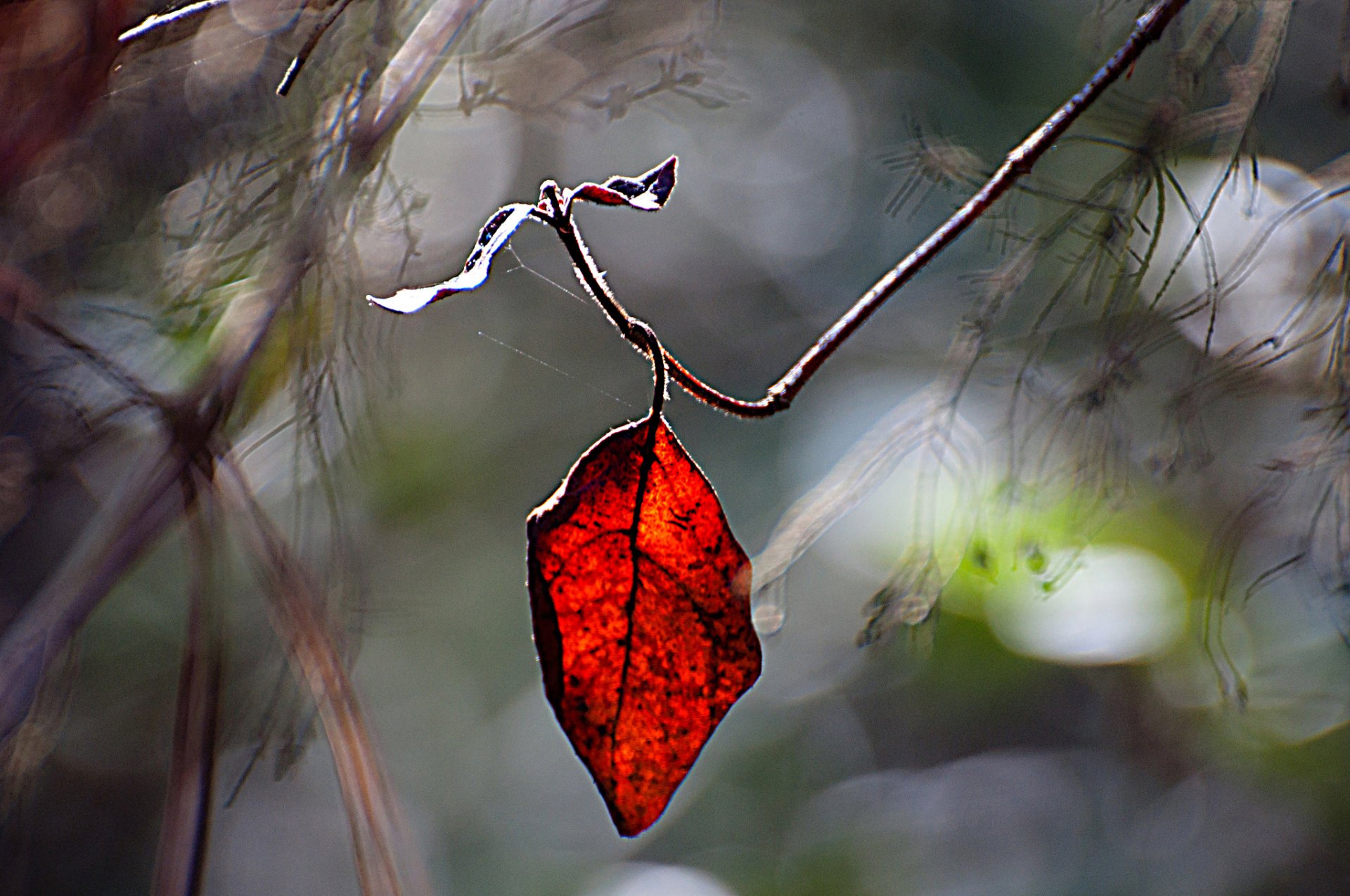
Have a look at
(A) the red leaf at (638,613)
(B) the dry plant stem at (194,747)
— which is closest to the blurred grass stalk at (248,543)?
(B) the dry plant stem at (194,747)

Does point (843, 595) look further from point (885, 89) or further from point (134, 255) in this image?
point (134, 255)

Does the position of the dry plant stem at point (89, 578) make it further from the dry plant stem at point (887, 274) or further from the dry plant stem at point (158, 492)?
the dry plant stem at point (887, 274)

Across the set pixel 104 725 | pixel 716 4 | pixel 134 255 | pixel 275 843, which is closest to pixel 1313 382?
pixel 716 4

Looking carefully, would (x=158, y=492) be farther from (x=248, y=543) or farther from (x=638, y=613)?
(x=638, y=613)

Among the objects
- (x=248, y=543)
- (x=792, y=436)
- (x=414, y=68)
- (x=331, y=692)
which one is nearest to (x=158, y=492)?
(x=248, y=543)

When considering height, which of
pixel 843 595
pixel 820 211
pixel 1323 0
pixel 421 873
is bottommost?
pixel 843 595

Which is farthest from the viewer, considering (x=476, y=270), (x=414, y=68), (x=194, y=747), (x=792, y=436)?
(x=792, y=436)

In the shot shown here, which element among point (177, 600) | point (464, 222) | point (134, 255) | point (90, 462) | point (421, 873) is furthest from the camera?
point (177, 600)

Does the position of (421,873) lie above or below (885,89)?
above

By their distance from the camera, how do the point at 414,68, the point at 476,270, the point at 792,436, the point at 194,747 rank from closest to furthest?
the point at 476,270 < the point at 194,747 < the point at 414,68 < the point at 792,436
